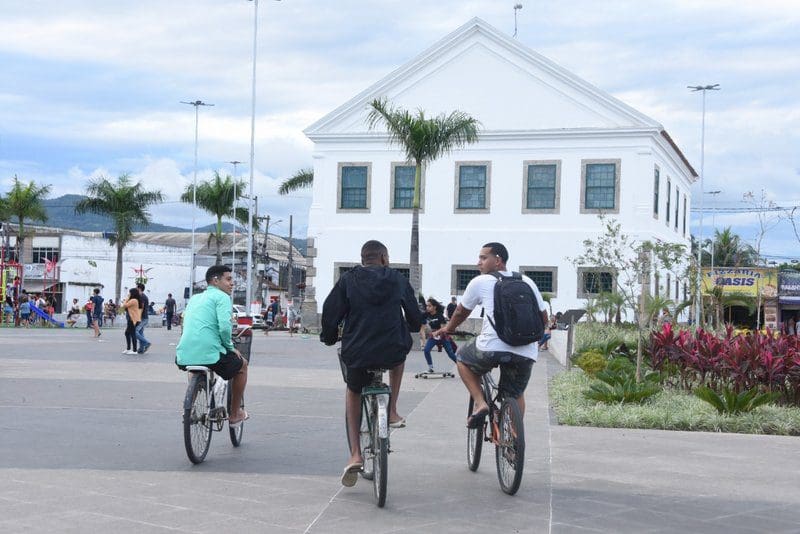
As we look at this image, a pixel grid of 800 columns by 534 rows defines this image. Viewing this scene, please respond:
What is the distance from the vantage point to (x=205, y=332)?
864 cm

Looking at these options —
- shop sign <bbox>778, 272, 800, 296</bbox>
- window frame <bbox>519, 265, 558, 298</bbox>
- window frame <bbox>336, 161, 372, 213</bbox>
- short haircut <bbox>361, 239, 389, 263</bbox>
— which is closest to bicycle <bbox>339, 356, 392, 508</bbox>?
short haircut <bbox>361, 239, 389, 263</bbox>

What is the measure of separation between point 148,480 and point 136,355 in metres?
16.0

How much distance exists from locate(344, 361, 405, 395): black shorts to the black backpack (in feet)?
2.73

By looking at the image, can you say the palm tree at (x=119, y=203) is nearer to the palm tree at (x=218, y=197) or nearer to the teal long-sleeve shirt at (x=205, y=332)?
the palm tree at (x=218, y=197)

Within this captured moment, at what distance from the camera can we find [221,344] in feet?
28.6

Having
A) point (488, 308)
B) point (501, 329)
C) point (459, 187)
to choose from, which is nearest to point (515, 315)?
point (501, 329)

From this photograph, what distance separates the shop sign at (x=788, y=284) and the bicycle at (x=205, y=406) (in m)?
50.7

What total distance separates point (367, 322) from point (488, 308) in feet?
3.37

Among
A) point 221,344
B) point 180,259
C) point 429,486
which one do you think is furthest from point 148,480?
point 180,259

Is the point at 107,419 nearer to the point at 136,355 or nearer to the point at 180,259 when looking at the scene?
the point at 136,355

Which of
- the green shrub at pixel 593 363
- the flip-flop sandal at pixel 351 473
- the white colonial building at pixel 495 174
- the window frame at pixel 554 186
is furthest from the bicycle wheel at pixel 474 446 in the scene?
the window frame at pixel 554 186

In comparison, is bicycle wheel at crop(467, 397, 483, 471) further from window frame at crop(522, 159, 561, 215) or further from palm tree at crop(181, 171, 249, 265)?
palm tree at crop(181, 171, 249, 265)

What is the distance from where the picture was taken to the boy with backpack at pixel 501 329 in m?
7.51

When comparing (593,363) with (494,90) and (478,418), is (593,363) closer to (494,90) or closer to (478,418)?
(478,418)
